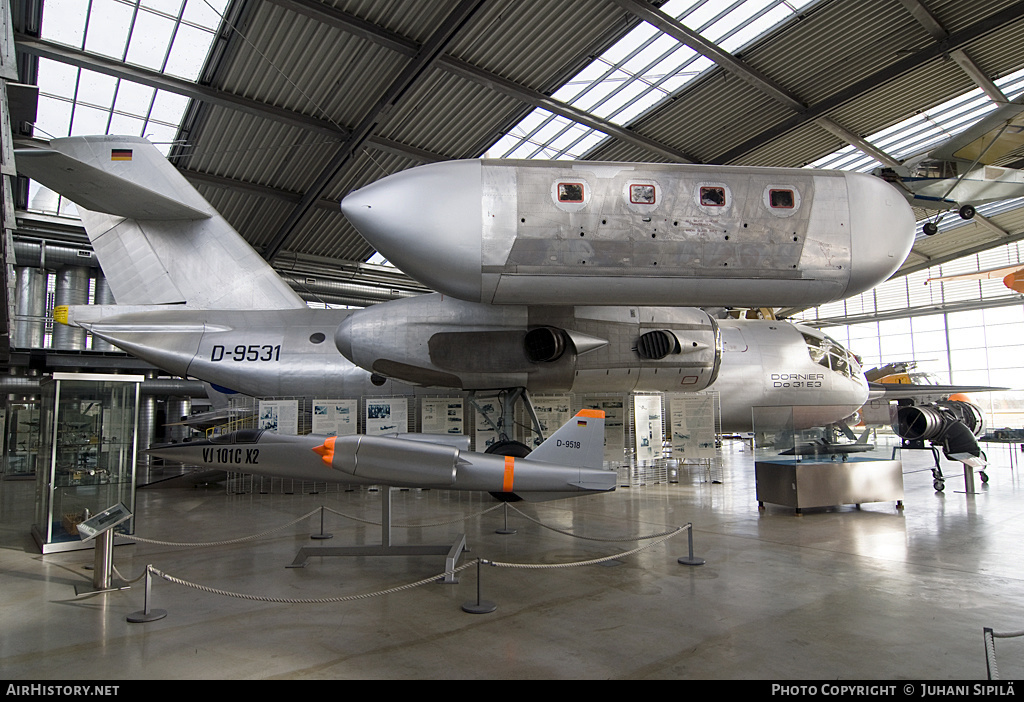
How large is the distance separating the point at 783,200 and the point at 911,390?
11.8m

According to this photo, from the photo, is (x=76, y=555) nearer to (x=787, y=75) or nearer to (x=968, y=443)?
(x=968, y=443)

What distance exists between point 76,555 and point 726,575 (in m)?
8.46

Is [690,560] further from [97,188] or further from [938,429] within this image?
[97,188]

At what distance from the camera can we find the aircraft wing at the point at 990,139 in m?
13.1

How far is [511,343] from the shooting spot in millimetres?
10023

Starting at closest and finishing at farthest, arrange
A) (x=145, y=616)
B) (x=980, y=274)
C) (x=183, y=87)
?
(x=145, y=616), (x=183, y=87), (x=980, y=274)

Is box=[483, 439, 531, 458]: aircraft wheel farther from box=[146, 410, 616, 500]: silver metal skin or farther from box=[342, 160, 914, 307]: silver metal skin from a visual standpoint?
box=[342, 160, 914, 307]: silver metal skin

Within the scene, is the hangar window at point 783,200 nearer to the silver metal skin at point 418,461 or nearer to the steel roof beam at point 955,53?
the silver metal skin at point 418,461

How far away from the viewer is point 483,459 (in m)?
7.07

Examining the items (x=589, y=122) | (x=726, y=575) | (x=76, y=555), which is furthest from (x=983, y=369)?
(x=76, y=555)

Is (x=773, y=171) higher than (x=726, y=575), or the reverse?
(x=773, y=171)

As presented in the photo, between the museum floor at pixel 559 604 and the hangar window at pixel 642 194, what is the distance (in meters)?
4.68

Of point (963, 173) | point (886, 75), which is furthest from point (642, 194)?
point (963, 173)

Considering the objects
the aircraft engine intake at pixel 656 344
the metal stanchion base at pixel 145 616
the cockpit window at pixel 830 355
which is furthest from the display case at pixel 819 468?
the metal stanchion base at pixel 145 616
